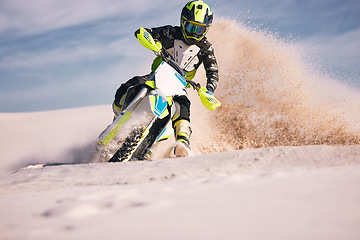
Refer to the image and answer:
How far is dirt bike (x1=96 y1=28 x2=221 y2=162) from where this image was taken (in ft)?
10.5

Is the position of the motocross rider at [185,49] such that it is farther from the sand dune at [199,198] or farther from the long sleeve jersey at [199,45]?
the sand dune at [199,198]

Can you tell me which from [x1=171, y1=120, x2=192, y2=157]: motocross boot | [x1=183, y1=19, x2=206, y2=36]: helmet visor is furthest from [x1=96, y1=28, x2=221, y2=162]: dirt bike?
[x1=183, y1=19, x2=206, y2=36]: helmet visor

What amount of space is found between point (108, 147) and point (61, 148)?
2.80 meters

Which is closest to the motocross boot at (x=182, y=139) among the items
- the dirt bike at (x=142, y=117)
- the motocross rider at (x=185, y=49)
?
the motocross rider at (x=185, y=49)

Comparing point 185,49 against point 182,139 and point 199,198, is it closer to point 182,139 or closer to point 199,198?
point 182,139

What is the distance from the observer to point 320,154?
7.23 ft

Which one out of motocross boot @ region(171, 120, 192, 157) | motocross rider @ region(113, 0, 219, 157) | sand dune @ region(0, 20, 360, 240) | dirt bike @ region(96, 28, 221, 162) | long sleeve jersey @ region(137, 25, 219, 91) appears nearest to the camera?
sand dune @ region(0, 20, 360, 240)

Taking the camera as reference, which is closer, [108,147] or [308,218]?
[308,218]

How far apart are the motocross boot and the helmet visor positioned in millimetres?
1055

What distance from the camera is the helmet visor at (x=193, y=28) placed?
3734 mm

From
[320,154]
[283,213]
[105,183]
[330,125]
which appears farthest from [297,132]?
[283,213]

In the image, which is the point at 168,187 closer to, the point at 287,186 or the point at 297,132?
the point at 287,186

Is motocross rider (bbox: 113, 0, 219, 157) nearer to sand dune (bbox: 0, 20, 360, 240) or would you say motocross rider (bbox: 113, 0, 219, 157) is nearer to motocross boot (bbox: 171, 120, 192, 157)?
motocross boot (bbox: 171, 120, 192, 157)

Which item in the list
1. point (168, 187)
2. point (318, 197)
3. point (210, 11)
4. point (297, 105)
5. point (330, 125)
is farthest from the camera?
point (297, 105)
